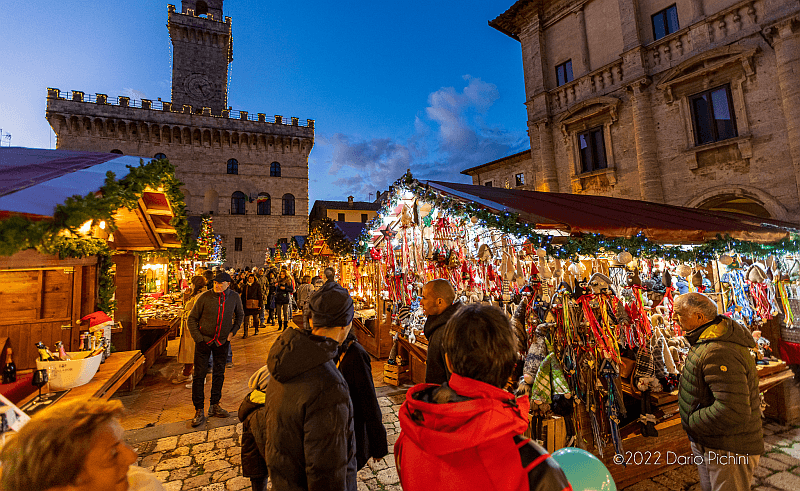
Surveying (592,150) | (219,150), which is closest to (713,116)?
(592,150)

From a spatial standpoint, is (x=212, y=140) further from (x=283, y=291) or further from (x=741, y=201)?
(x=741, y=201)

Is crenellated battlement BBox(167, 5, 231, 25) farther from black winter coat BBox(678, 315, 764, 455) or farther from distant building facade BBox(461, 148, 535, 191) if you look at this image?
black winter coat BBox(678, 315, 764, 455)

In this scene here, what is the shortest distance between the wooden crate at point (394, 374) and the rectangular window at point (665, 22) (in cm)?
1310

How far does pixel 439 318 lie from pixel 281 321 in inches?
347

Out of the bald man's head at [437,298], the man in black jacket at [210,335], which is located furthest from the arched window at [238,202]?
the bald man's head at [437,298]

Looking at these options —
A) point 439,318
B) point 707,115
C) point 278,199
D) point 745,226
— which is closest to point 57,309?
point 439,318

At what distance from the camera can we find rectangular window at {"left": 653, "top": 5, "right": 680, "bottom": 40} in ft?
33.7

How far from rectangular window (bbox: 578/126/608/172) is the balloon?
1249cm

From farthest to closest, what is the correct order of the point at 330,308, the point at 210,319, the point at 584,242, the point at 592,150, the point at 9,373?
the point at 592,150 → the point at 210,319 → the point at 584,242 → the point at 9,373 → the point at 330,308

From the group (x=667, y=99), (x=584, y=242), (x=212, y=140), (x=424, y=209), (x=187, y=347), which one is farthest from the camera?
(x=212, y=140)

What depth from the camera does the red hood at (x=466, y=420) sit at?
3.66 ft

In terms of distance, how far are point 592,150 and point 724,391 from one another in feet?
39.0

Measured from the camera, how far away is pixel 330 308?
1995mm

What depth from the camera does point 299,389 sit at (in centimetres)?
175
